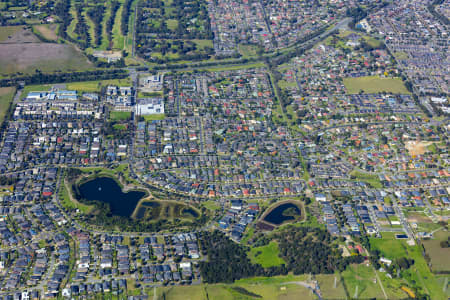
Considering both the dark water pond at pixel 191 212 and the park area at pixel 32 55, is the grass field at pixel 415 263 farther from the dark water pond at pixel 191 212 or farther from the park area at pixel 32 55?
the park area at pixel 32 55

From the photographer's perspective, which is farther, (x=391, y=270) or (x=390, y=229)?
(x=390, y=229)

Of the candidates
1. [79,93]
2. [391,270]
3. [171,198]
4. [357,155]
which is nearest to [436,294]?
[391,270]

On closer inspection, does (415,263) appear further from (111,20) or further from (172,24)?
(111,20)

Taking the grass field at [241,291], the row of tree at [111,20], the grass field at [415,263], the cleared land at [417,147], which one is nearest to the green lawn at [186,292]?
the grass field at [241,291]

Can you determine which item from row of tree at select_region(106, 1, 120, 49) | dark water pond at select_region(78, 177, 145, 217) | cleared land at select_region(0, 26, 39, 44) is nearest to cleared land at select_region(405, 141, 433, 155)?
dark water pond at select_region(78, 177, 145, 217)

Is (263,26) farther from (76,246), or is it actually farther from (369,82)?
(76,246)

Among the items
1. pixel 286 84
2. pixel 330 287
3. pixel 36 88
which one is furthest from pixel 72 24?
pixel 330 287
